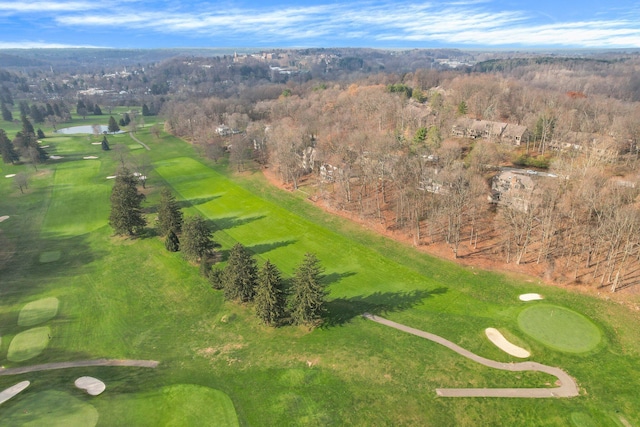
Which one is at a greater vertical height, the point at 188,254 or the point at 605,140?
the point at 605,140

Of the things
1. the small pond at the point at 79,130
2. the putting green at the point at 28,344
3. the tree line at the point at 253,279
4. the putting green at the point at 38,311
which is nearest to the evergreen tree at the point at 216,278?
the tree line at the point at 253,279

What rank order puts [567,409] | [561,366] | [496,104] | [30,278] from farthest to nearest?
[496,104]
[30,278]
[561,366]
[567,409]

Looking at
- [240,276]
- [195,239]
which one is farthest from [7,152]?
[240,276]

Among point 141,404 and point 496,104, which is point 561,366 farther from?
Result: point 496,104

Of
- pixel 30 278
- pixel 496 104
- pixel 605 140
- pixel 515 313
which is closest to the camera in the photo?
pixel 515 313

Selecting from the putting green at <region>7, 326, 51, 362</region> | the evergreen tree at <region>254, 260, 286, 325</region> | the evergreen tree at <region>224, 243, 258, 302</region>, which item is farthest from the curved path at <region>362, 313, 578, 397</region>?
the putting green at <region>7, 326, 51, 362</region>

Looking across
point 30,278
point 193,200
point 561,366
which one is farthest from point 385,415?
point 193,200

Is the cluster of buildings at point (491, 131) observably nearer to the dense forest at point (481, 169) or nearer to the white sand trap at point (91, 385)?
the dense forest at point (481, 169)
